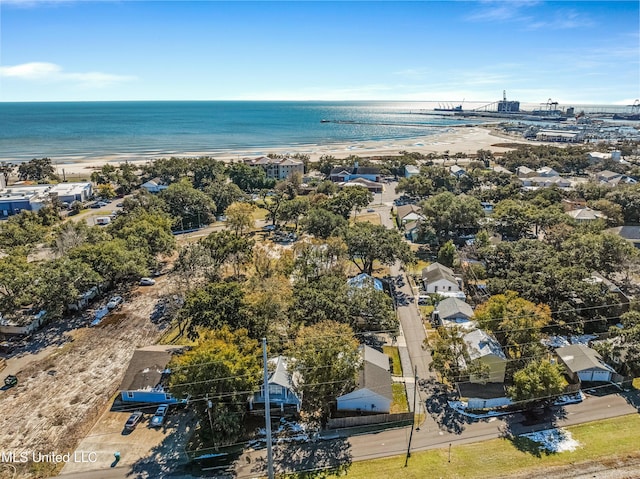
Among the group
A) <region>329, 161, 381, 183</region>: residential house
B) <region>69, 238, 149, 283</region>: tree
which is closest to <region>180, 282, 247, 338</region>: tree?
<region>69, 238, 149, 283</region>: tree

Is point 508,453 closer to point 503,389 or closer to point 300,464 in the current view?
point 503,389

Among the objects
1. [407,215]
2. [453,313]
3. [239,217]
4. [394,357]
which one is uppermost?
[239,217]

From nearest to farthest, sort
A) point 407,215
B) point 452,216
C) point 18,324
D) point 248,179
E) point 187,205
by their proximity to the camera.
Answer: point 18,324 < point 452,216 < point 407,215 < point 187,205 < point 248,179

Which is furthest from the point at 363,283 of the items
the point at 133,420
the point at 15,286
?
the point at 15,286

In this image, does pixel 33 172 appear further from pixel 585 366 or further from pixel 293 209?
pixel 585 366

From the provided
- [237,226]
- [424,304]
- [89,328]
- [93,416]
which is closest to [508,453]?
[424,304]
